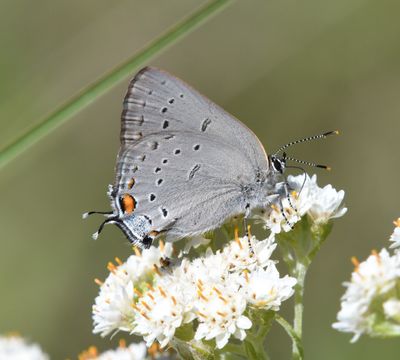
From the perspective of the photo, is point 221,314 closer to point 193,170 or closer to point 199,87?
point 193,170

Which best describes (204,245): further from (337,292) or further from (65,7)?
(65,7)

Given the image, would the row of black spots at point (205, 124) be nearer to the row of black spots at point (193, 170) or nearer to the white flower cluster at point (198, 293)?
the row of black spots at point (193, 170)

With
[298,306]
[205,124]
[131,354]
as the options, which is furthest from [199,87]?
[298,306]

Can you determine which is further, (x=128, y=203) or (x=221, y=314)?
(x=128, y=203)

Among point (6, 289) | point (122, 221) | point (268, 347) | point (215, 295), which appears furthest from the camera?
point (6, 289)

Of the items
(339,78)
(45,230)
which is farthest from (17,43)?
(339,78)

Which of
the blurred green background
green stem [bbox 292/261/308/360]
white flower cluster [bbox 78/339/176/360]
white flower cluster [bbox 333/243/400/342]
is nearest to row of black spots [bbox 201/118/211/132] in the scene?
green stem [bbox 292/261/308/360]

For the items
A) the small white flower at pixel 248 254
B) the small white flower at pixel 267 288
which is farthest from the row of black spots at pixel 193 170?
the small white flower at pixel 267 288
